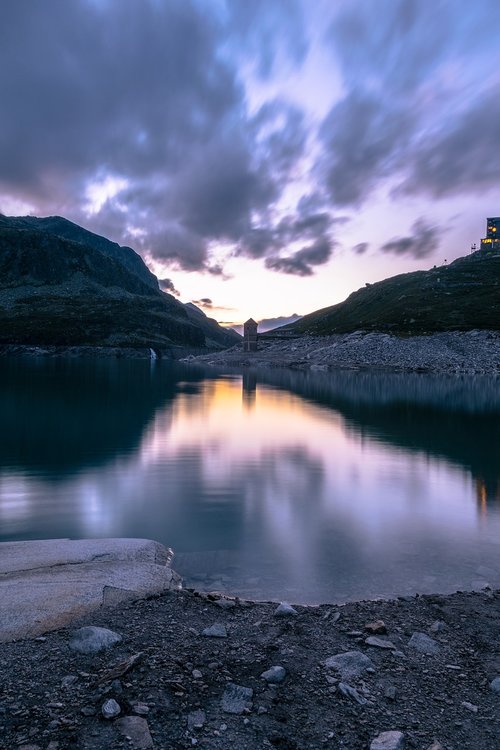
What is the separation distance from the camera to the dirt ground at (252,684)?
6.40 m

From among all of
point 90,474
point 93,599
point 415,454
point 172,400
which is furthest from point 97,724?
point 172,400

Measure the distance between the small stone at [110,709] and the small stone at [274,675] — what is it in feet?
8.13

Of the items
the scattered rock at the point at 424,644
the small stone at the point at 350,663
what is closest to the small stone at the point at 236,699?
the small stone at the point at 350,663

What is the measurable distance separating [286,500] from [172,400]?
51.4 metres

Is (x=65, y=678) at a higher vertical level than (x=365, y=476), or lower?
higher

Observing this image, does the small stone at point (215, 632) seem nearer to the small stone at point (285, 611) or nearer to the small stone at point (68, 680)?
the small stone at point (285, 611)

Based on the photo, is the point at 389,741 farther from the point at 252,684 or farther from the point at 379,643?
the point at 379,643

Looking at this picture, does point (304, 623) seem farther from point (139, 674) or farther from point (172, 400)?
point (172, 400)

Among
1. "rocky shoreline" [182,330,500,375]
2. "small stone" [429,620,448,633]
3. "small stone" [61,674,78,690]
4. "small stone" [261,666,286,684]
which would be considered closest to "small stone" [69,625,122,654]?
"small stone" [61,674,78,690]

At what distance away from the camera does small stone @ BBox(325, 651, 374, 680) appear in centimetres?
805

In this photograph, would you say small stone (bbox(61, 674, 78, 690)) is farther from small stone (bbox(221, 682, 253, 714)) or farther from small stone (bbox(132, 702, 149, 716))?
small stone (bbox(221, 682, 253, 714))

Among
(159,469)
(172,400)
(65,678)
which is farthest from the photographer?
(172,400)

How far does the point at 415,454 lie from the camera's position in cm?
3588

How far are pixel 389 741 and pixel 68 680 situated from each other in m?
5.03
